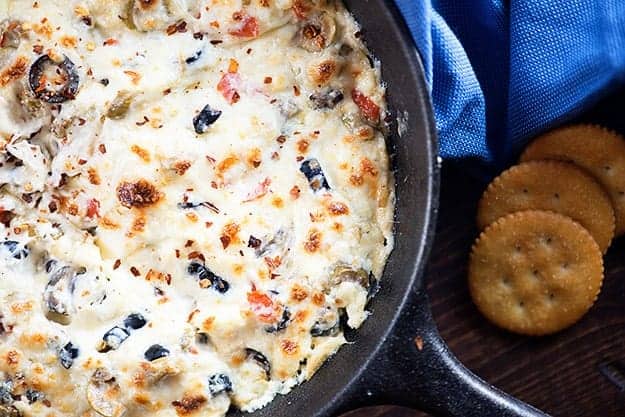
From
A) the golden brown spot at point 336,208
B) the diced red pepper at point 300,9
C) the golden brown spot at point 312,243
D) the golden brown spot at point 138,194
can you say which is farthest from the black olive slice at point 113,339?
the diced red pepper at point 300,9

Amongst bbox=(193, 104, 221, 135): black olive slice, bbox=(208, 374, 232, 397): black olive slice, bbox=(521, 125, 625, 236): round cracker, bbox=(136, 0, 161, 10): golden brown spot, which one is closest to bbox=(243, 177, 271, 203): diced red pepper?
bbox=(193, 104, 221, 135): black olive slice

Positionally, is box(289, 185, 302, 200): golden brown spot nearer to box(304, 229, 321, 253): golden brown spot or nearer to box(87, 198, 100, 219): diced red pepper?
box(304, 229, 321, 253): golden brown spot

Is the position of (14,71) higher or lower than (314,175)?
higher

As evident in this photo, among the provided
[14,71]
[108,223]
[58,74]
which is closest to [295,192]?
[108,223]

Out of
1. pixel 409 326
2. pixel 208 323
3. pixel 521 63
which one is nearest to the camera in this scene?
pixel 409 326

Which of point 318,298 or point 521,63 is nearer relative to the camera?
point 318,298

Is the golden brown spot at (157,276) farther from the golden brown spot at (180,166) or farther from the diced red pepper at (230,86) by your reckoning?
the diced red pepper at (230,86)

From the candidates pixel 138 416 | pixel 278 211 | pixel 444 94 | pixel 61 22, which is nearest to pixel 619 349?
pixel 444 94

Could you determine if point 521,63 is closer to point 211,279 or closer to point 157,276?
point 211,279

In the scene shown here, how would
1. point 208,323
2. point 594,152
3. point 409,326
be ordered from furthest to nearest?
point 594,152
point 208,323
point 409,326
